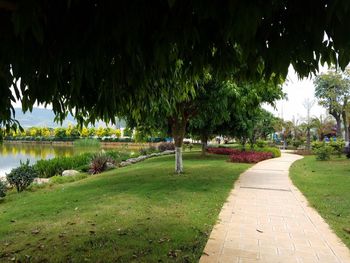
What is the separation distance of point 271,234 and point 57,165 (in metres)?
14.3

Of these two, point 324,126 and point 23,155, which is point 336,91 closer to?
point 324,126

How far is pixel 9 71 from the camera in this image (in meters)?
2.60

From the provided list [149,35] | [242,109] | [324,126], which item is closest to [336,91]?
[324,126]

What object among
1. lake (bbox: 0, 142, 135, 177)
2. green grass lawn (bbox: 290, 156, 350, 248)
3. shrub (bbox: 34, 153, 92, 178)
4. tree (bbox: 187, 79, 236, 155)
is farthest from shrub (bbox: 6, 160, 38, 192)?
green grass lawn (bbox: 290, 156, 350, 248)

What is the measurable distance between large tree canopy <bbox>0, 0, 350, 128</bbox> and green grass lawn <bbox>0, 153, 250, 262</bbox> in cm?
282

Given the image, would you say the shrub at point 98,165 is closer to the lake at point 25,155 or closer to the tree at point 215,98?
the lake at point 25,155

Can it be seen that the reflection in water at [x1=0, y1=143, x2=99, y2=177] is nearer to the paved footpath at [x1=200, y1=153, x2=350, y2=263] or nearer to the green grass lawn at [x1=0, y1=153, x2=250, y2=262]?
the green grass lawn at [x1=0, y1=153, x2=250, y2=262]

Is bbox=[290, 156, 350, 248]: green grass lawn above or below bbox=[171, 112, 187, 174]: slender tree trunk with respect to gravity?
below

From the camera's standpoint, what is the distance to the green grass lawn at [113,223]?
486cm

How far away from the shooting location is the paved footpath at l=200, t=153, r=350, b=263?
459 centimetres

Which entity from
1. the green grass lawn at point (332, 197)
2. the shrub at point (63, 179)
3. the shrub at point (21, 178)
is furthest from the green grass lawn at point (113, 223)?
the shrub at point (63, 179)

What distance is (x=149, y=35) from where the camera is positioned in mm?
2381

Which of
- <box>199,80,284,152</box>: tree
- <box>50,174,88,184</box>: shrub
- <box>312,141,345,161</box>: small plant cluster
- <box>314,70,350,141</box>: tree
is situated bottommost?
<box>50,174,88,184</box>: shrub

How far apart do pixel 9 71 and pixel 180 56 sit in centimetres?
135
